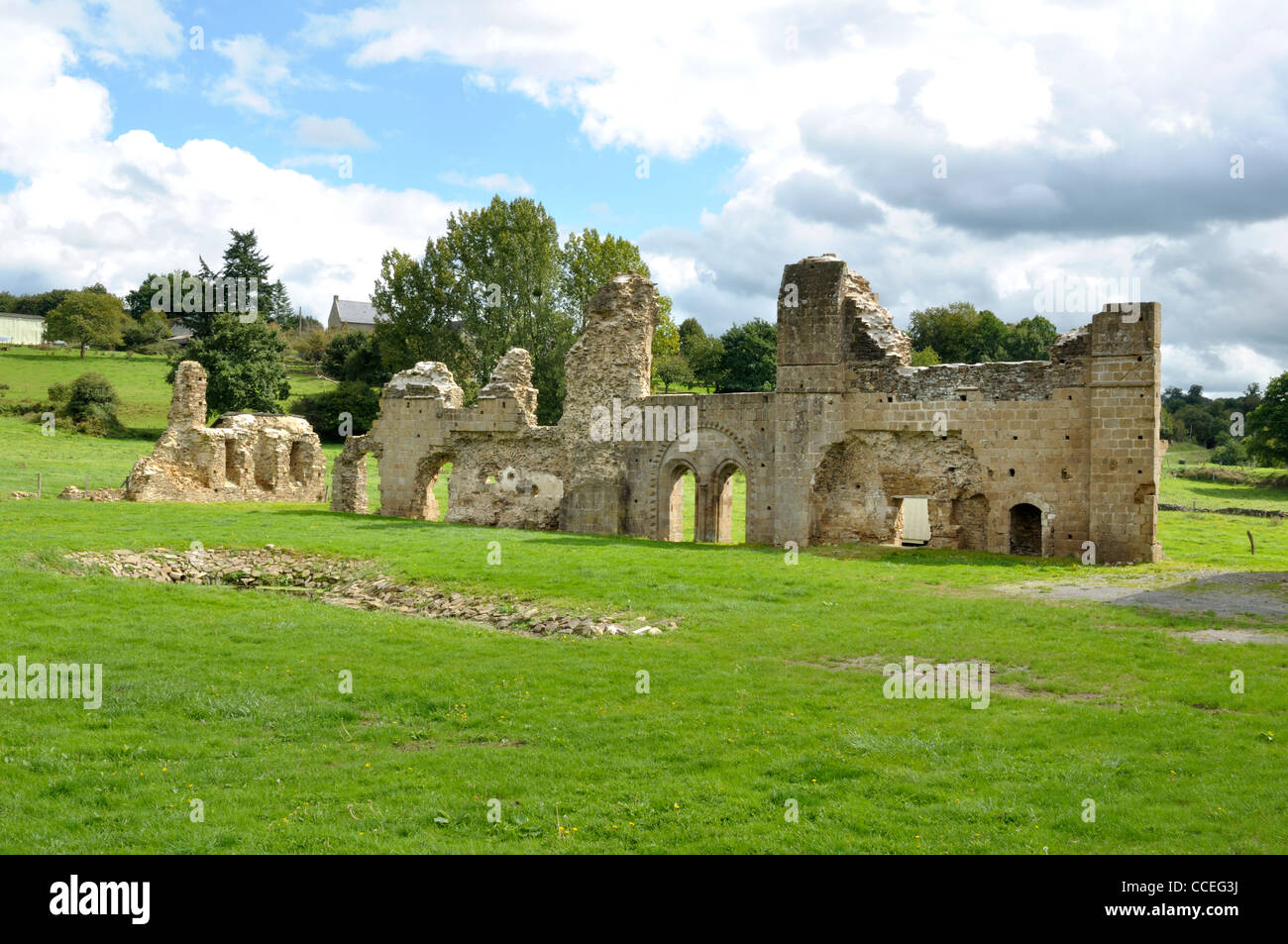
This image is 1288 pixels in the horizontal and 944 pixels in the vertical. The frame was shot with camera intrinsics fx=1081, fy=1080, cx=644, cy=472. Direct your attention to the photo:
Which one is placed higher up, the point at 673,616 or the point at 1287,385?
the point at 1287,385

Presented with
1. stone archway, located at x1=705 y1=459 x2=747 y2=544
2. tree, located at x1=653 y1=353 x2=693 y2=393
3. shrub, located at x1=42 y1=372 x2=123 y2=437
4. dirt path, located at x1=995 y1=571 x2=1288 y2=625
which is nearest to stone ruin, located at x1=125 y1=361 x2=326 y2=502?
stone archway, located at x1=705 y1=459 x2=747 y2=544

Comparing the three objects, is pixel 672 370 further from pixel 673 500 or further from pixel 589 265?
pixel 673 500

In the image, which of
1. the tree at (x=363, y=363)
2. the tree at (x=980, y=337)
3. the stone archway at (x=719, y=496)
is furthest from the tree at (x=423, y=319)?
the tree at (x=980, y=337)

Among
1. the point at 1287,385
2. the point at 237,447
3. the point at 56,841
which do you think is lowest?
the point at 56,841

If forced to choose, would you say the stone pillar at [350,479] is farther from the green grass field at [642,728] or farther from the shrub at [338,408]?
the shrub at [338,408]

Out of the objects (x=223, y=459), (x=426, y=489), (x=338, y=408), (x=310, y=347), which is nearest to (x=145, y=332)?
(x=310, y=347)

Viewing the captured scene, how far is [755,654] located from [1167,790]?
6.42 meters

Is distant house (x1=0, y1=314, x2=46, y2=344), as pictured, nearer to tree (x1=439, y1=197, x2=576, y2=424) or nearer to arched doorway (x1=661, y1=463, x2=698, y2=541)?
tree (x1=439, y1=197, x2=576, y2=424)

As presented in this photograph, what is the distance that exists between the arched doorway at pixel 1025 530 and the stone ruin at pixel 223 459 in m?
27.2

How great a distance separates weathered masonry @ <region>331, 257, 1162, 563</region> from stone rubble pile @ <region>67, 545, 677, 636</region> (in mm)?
10040
